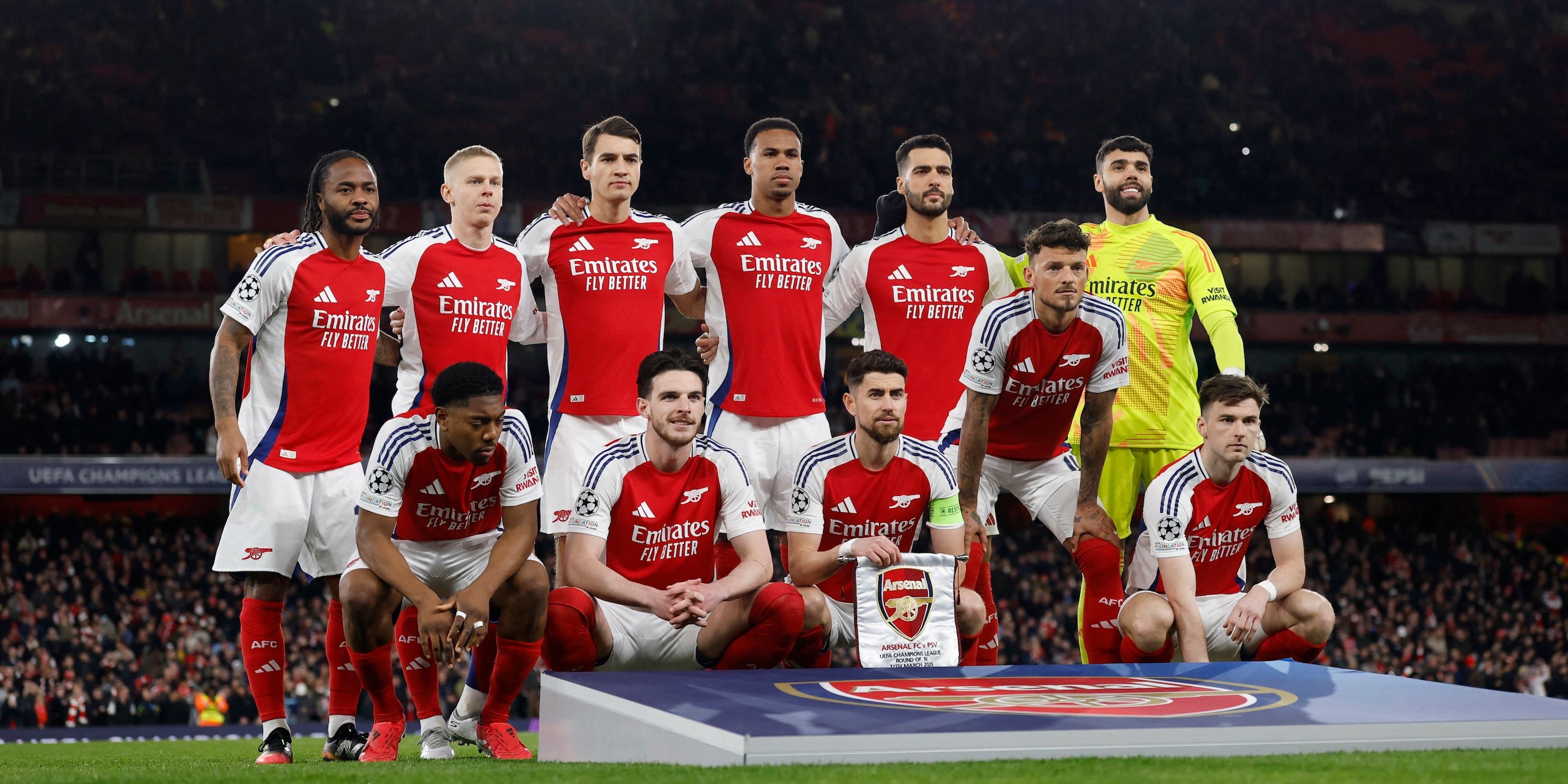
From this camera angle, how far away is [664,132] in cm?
2659

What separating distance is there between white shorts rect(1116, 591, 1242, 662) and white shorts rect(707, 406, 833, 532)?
5.54ft

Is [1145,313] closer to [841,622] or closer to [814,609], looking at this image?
[841,622]

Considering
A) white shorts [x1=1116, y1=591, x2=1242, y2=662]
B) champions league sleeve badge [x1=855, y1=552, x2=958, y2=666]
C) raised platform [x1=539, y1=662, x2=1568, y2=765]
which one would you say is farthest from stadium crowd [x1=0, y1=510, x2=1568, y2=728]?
raised platform [x1=539, y1=662, x2=1568, y2=765]

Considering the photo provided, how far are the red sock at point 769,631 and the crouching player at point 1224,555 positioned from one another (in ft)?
5.54

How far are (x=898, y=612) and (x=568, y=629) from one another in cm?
139

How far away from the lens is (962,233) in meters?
7.07

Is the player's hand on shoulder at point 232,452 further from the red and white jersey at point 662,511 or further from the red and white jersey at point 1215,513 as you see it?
the red and white jersey at point 1215,513

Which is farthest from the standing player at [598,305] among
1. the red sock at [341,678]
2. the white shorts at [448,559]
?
the red sock at [341,678]

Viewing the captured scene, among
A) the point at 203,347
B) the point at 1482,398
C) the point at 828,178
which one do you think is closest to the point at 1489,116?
the point at 1482,398

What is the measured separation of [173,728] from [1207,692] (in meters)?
13.6

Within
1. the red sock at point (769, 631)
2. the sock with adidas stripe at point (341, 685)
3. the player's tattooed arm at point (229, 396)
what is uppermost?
the player's tattooed arm at point (229, 396)

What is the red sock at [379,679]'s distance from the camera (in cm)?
562

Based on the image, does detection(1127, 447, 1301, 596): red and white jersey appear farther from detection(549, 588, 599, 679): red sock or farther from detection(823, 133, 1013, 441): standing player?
detection(549, 588, 599, 679): red sock

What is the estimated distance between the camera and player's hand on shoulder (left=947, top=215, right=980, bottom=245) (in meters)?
7.01
